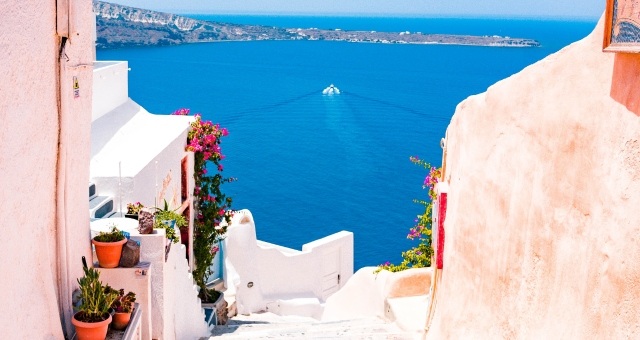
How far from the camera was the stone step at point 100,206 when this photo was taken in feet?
26.9

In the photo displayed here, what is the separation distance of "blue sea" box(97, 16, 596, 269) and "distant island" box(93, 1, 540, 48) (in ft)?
8.34

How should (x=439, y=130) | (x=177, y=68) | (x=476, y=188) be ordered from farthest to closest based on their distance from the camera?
(x=177, y=68) < (x=439, y=130) < (x=476, y=188)

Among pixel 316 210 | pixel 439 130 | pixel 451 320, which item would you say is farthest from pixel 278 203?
pixel 451 320

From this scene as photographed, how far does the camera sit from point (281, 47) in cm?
13088

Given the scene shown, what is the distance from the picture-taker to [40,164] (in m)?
5.08

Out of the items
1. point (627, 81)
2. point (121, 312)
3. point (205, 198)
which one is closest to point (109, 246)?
point (121, 312)

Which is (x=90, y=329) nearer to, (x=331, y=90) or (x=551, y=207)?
(x=551, y=207)

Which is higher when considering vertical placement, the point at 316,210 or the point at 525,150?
the point at 525,150

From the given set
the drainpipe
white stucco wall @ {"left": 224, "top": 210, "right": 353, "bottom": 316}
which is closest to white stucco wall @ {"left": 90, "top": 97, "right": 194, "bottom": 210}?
the drainpipe

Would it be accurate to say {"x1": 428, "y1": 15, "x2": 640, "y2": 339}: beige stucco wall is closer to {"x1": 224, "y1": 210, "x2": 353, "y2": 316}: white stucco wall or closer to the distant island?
{"x1": 224, "y1": 210, "x2": 353, "y2": 316}: white stucco wall

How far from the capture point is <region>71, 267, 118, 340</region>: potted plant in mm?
5320

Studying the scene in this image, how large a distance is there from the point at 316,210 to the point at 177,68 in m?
54.1

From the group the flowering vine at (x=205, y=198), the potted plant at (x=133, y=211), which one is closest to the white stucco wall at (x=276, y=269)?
the flowering vine at (x=205, y=198)

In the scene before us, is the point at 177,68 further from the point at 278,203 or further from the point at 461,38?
the point at 461,38
